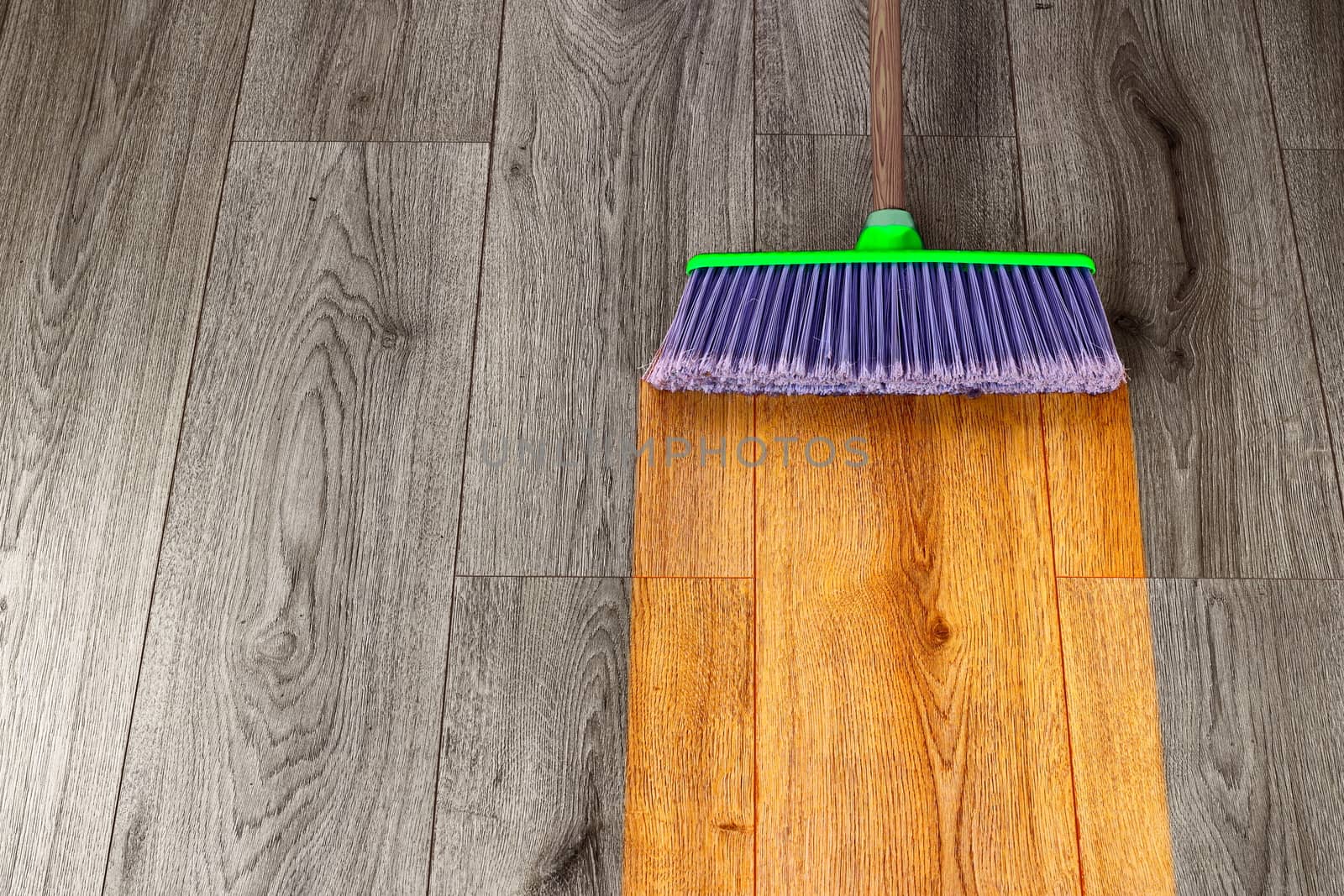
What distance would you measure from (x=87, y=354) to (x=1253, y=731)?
1229 millimetres

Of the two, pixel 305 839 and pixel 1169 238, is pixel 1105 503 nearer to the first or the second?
pixel 1169 238

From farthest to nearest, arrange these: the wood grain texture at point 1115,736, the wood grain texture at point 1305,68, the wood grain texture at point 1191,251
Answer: the wood grain texture at point 1305,68, the wood grain texture at point 1191,251, the wood grain texture at point 1115,736

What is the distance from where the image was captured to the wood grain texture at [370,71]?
1.11 metres

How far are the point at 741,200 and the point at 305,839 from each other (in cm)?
78

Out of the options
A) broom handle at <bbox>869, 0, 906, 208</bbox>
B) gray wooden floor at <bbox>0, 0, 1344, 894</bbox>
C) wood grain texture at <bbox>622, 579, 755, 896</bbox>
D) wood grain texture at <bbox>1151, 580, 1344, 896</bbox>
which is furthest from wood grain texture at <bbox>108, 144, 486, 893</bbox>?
wood grain texture at <bbox>1151, 580, 1344, 896</bbox>

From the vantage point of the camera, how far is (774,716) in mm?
896

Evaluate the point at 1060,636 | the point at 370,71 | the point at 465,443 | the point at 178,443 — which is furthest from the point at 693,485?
the point at 370,71

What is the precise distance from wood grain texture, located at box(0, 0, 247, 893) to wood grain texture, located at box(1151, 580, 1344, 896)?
A: 3.24 ft

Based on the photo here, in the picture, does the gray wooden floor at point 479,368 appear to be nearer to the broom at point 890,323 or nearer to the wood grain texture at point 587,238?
the wood grain texture at point 587,238

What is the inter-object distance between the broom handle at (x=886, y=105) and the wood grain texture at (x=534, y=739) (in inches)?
19.0

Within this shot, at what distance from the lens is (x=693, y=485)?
0.96 meters

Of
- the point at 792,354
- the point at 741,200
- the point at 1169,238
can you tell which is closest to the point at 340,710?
the point at 792,354

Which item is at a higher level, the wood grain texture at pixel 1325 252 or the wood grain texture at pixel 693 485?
the wood grain texture at pixel 1325 252

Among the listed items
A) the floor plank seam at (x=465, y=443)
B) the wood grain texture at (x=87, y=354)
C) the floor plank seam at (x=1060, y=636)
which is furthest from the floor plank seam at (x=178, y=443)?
the floor plank seam at (x=1060, y=636)
